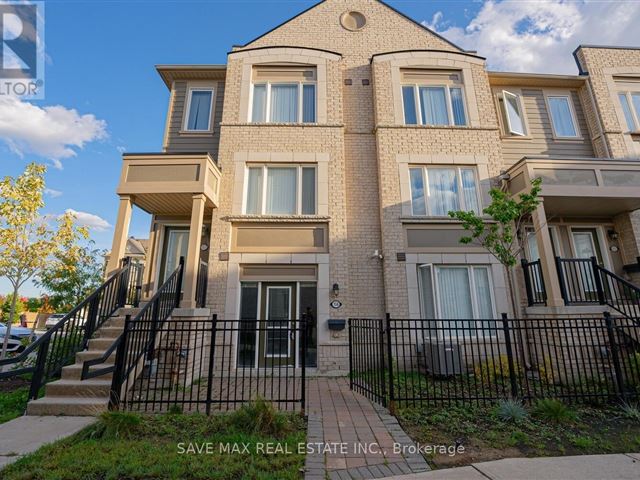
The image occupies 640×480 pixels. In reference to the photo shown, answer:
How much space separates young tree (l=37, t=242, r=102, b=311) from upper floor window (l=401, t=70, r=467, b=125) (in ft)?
44.7

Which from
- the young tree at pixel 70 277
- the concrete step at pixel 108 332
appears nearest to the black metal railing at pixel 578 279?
the concrete step at pixel 108 332

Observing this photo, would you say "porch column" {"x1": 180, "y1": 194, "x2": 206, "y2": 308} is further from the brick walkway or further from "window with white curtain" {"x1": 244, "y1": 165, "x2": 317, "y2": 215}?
the brick walkway

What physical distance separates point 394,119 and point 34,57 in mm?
9840

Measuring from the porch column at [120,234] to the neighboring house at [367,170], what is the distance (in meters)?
0.03

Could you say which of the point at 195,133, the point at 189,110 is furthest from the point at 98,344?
the point at 189,110

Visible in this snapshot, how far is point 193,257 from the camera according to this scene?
7.99m

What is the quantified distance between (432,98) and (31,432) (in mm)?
12509

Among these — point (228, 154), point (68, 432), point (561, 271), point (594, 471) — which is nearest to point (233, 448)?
point (68, 432)

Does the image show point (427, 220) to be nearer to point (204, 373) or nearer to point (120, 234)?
point (204, 373)

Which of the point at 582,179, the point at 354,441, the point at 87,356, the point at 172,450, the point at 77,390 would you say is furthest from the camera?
the point at 582,179

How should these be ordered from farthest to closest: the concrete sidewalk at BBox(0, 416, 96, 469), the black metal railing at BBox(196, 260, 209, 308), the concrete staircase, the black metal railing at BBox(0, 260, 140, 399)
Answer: the black metal railing at BBox(196, 260, 209, 308)
the black metal railing at BBox(0, 260, 140, 399)
the concrete staircase
the concrete sidewalk at BBox(0, 416, 96, 469)

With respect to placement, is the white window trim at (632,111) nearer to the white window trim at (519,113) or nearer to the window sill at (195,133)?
the white window trim at (519,113)

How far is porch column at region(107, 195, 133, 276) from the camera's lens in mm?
7735

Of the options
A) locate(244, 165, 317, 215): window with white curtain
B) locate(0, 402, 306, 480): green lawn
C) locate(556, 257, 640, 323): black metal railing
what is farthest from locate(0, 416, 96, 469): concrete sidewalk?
locate(556, 257, 640, 323): black metal railing
